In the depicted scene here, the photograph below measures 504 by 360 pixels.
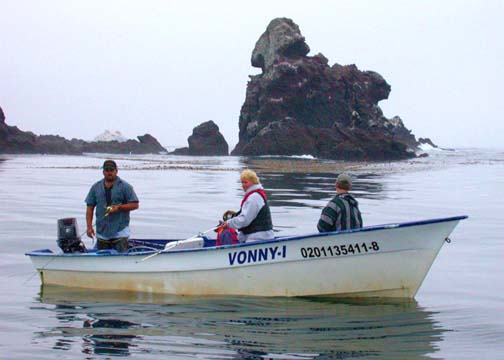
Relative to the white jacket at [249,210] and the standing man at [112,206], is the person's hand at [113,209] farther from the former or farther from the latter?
the white jacket at [249,210]

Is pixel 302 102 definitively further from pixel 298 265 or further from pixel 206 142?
pixel 298 265

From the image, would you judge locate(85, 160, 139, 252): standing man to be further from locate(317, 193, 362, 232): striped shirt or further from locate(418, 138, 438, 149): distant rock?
locate(418, 138, 438, 149): distant rock

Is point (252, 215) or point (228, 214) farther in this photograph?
point (228, 214)

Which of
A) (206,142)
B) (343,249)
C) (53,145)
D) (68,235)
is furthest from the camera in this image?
(53,145)

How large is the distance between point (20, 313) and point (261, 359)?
4281mm

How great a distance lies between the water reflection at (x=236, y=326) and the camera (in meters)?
8.93

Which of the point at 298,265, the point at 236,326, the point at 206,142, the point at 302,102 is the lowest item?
the point at 236,326

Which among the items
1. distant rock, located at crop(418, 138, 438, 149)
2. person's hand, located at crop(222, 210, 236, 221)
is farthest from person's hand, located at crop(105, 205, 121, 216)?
distant rock, located at crop(418, 138, 438, 149)

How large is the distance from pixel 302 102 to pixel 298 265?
91.1m

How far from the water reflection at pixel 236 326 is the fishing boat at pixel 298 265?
0.63 ft

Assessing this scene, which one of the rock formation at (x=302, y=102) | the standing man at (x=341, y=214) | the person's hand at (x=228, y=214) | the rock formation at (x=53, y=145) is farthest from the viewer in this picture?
the rock formation at (x=53, y=145)

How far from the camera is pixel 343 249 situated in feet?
36.2

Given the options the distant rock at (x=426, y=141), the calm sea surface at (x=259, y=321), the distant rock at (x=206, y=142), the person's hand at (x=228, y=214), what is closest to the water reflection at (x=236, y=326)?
the calm sea surface at (x=259, y=321)

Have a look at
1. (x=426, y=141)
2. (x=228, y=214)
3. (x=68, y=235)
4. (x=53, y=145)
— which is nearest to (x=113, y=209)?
(x=68, y=235)
